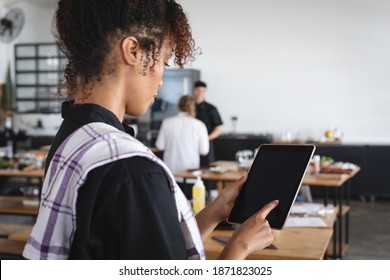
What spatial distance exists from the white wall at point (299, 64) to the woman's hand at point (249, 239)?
6248 mm

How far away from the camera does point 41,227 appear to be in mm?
781

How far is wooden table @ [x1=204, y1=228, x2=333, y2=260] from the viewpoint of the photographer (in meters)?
1.81

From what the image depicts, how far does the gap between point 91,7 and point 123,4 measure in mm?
56

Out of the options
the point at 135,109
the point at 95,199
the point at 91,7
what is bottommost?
the point at 95,199

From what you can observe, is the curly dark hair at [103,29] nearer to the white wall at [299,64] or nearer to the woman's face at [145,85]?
the woman's face at [145,85]

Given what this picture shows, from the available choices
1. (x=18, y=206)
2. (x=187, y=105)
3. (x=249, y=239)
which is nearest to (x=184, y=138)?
(x=187, y=105)

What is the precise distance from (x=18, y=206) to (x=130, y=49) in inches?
121

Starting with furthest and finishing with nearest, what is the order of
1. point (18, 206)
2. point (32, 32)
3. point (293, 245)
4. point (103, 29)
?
point (32, 32)
point (18, 206)
point (293, 245)
point (103, 29)

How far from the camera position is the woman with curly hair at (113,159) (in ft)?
2.34

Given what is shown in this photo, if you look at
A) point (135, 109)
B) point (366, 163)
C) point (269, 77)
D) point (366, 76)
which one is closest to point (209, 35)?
point (269, 77)

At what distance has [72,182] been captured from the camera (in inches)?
29.3

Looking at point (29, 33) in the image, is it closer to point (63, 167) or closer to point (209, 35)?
point (209, 35)

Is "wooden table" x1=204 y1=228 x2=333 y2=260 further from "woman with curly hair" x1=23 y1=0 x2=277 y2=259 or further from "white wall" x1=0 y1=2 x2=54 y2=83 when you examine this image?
"white wall" x1=0 y1=2 x2=54 y2=83

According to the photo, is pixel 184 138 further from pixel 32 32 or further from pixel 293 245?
pixel 32 32
